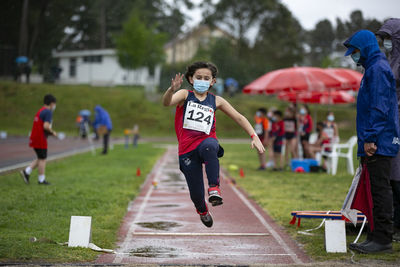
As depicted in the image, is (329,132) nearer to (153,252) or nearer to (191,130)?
(191,130)

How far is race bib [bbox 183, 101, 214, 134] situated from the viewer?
6.31m

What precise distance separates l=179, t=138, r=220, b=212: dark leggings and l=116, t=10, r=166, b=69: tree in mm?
49903

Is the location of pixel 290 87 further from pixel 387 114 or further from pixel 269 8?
pixel 269 8

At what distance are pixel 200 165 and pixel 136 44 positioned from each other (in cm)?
5054

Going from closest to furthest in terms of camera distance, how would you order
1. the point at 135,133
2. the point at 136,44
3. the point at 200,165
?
the point at 200,165, the point at 135,133, the point at 136,44

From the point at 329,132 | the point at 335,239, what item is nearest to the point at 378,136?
the point at 335,239

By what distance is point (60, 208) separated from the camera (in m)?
9.31

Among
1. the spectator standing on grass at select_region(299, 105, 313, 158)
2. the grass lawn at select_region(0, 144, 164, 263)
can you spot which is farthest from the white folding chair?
the grass lawn at select_region(0, 144, 164, 263)

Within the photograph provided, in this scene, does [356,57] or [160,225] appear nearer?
[356,57]

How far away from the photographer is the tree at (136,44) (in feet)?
182

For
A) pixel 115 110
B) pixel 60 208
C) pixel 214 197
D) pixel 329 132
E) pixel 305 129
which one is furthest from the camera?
pixel 115 110

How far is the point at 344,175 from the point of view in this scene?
630 inches

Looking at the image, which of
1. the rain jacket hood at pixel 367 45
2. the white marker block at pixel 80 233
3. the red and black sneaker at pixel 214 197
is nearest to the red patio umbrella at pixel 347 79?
the rain jacket hood at pixel 367 45

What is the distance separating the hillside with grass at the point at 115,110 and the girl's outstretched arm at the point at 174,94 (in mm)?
33401
